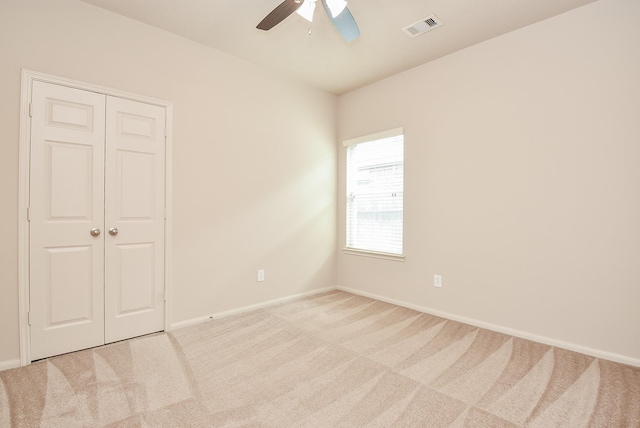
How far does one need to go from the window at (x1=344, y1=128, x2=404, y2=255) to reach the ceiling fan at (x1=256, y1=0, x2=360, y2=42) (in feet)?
5.35

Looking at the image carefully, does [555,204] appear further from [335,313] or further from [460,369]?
[335,313]

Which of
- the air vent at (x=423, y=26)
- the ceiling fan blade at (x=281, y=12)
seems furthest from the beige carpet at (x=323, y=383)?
the air vent at (x=423, y=26)

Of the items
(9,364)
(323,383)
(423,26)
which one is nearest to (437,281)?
(323,383)

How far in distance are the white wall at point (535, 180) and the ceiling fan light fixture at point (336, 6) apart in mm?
1707

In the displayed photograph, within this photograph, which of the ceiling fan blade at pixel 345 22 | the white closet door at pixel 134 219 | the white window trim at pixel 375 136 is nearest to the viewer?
the ceiling fan blade at pixel 345 22

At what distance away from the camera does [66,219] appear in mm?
2451

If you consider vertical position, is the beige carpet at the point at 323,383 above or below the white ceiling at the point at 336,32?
below

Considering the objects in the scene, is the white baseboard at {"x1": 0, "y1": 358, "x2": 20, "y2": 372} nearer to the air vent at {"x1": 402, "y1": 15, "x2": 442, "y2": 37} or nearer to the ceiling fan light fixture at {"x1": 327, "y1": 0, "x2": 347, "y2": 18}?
the ceiling fan light fixture at {"x1": 327, "y1": 0, "x2": 347, "y2": 18}

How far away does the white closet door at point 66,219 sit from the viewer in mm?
2336

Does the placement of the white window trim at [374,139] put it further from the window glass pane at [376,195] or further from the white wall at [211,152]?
the white wall at [211,152]

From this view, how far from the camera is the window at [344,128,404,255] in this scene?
A: 3.75 metres

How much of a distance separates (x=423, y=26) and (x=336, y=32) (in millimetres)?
763

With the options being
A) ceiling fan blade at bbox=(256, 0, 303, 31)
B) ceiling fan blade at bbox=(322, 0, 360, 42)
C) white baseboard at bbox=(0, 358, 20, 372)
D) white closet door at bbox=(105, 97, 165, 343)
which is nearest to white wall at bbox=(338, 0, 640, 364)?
ceiling fan blade at bbox=(322, 0, 360, 42)

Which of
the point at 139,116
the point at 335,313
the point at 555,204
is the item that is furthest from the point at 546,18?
the point at 139,116
